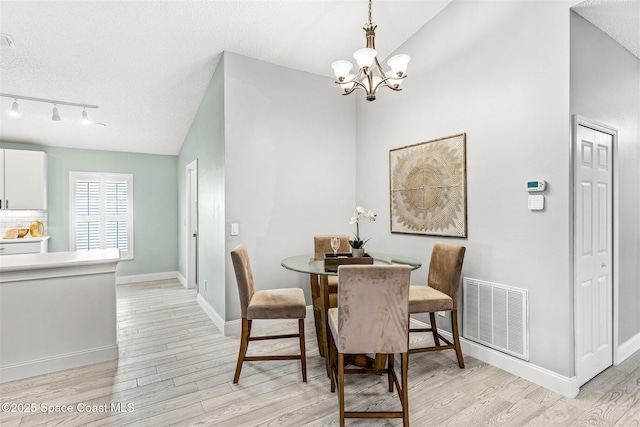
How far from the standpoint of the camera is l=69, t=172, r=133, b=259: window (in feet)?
17.8

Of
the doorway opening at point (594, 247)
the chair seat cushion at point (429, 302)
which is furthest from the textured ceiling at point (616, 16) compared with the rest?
the chair seat cushion at point (429, 302)

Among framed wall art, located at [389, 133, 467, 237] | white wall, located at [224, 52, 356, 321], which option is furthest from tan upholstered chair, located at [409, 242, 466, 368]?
white wall, located at [224, 52, 356, 321]

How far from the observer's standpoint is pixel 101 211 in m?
5.61

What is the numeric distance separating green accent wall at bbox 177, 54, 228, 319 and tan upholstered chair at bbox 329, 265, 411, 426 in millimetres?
1955

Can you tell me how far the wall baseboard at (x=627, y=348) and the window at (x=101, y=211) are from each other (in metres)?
6.77

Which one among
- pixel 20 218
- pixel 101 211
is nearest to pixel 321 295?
pixel 101 211

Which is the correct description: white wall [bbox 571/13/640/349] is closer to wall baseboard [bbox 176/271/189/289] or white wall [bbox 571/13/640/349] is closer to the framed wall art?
the framed wall art

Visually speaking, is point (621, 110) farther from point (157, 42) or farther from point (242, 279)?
point (157, 42)

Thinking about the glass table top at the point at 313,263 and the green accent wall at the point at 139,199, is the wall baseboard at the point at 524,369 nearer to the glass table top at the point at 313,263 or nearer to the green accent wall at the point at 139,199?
the glass table top at the point at 313,263

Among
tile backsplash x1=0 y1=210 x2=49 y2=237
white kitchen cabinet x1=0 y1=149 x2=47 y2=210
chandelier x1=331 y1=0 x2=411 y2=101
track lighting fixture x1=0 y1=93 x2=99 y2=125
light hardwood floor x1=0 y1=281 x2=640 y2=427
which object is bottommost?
light hardwood floor x1=0 y1=281 x2=640 y2=427

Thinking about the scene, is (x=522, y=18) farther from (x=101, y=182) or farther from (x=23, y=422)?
(x=101, y=182)

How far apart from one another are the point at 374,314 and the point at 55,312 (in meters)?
Result: 2.56

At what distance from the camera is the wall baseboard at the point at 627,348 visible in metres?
2.66

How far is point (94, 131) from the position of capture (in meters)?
4.88
